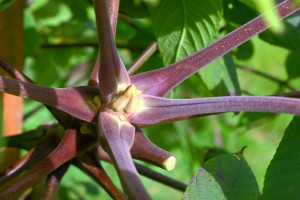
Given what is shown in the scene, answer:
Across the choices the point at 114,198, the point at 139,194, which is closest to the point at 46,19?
the point at 114,198

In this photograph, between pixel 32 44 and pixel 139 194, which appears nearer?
pixel 139 194

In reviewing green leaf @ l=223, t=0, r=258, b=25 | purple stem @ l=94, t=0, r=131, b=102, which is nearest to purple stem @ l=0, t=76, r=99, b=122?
purple stem @ l=94, t=0, r=131, b=102

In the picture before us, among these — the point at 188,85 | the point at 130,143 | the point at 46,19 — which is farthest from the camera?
the point at 46,19

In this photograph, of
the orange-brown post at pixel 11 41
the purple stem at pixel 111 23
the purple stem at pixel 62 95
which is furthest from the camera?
the orange-brown post at pixel 11 41

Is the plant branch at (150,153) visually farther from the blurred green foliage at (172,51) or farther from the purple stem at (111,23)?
the blurred green foliage at (172,51)

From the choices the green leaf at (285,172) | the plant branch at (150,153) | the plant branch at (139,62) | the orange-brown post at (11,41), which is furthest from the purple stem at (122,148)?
the orange-brown post at (11,41)

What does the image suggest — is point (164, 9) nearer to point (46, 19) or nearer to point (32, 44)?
point (32, 44)

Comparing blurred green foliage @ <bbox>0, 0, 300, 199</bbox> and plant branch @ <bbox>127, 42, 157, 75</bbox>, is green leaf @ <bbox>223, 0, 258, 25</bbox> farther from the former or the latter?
plant branch @ <bbox>127, 42, 157, 75</bbox>
